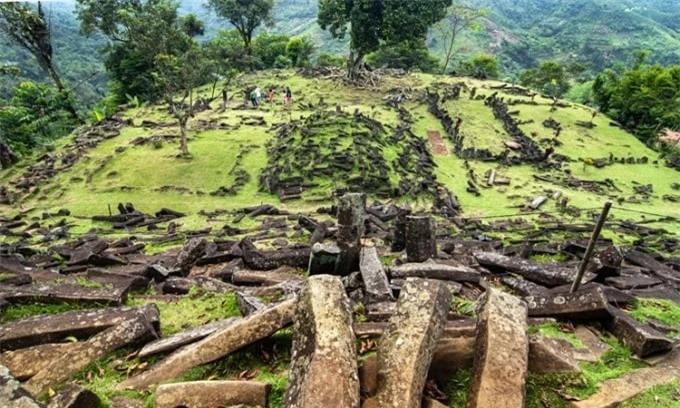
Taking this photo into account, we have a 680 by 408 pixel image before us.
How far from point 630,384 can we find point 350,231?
3.57 metres

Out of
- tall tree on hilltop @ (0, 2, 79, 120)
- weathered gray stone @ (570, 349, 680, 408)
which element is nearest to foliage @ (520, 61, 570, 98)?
tall tree on hilltop @ (0, 2, 79, 120)

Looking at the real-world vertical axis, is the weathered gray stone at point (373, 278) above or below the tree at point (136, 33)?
below

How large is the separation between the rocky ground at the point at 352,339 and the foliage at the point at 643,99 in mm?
31254

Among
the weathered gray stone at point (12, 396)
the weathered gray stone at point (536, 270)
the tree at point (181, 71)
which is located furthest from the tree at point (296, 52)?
the weathered gray stone at point (12, 396)

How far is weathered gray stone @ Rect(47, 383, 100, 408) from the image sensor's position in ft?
7.96

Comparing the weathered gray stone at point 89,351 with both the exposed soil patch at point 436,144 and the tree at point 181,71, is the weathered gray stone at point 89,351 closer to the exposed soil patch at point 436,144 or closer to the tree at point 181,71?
the tree at point 181,71

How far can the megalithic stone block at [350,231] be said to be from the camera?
552cm

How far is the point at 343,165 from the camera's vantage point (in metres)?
17.0

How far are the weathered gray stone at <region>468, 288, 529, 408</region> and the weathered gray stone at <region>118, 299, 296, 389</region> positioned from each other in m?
1.49

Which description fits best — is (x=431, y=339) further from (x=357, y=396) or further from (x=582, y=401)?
(x=582, y=401)

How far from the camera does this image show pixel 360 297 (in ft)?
15.3

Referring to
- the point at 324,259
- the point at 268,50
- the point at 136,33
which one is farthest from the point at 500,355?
the point at 268,50

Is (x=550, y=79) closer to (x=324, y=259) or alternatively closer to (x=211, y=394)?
(x=324, y=259)

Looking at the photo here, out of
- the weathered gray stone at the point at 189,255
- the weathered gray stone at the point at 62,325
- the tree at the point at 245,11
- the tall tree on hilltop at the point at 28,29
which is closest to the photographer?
the weathered gray stone at the point at 62,325
